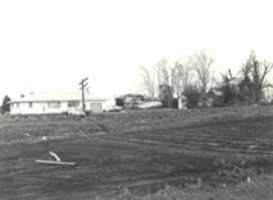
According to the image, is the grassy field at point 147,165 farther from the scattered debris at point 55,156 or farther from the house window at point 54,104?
the house window at point 54,104

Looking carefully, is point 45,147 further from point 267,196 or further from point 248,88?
point 248,88

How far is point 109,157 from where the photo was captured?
14.2 m

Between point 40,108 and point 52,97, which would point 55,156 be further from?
point 52,97

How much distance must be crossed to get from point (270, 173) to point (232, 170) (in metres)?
1.28

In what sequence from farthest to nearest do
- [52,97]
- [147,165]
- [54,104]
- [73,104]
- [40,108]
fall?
[73,104] → [52,97] → [54,104] → [40,108] → [147,165]

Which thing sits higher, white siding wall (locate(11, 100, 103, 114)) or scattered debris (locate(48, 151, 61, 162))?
white siding wall (locate(11, 100, 103, 114))

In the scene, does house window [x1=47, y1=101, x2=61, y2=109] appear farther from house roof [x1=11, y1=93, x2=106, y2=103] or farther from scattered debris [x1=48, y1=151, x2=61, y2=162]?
scattered debris [x1=48, y1=151, x2=61, y2=162]

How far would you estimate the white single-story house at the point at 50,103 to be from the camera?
196 ft

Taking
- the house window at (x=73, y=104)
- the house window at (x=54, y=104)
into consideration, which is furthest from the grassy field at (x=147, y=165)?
the house window at (x=73, y=104)

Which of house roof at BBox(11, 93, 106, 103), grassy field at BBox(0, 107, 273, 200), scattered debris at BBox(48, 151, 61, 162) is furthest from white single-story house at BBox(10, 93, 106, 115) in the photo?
scattered debris at BBox(48, 151, 61, 162)

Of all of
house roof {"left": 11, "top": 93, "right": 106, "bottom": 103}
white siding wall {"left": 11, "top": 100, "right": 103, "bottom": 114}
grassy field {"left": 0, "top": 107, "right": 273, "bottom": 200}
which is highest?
house roof {"left": 11, "top": 93, "right": 106, "bottom": 103}

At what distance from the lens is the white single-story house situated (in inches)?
2352

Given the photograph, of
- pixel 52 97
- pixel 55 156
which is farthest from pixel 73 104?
pixel 55 156

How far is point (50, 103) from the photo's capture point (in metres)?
60.1
